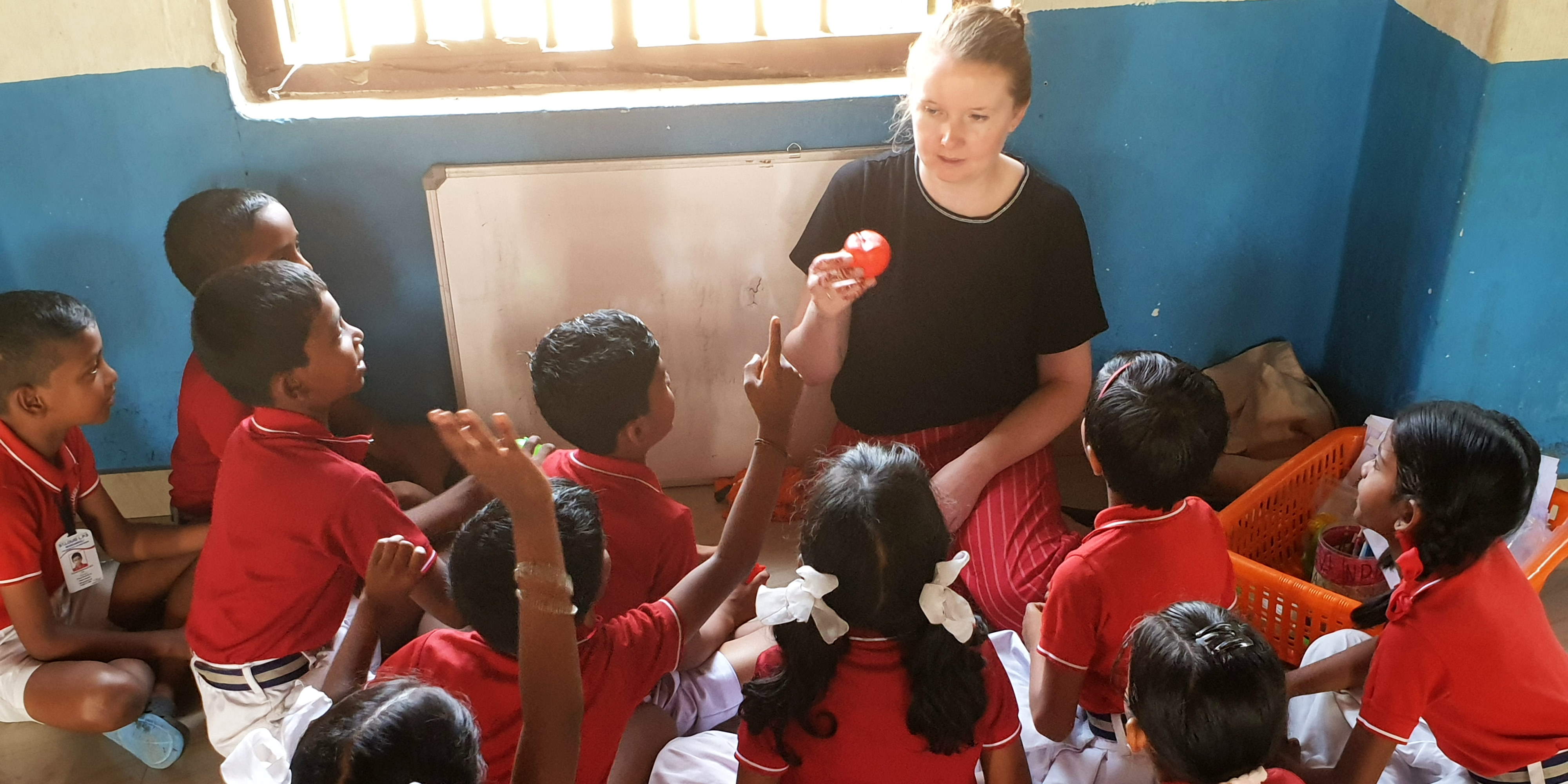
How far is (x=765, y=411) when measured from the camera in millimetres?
1729

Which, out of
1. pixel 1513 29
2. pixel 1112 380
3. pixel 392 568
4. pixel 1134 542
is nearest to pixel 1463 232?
pixel 1513 29

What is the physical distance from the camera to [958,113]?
1936mm

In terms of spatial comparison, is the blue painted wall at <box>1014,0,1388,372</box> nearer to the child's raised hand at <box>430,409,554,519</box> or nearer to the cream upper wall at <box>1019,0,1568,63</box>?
the cream upper wall at <box>1019,0,1568,63</box>

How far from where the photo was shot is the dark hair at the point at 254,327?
175 centimetres

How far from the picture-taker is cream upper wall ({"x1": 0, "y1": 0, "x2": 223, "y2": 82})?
2.13 m

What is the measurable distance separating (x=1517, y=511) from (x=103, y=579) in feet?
7.94

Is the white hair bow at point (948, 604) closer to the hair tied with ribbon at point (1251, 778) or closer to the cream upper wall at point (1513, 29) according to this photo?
the hair tied with ribbon at point (1251, 778)

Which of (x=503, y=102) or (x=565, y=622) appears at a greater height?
(x=503, y=102)

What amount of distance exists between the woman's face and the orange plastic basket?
2.49 ft

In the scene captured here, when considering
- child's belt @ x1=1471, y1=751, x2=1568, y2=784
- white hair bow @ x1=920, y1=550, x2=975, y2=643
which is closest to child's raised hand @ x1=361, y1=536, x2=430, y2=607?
white hair bow @ x1=920, y1=550, x2=975, y2=643

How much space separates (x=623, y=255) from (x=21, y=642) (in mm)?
1300

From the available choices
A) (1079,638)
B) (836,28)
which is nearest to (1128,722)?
(1079,638)

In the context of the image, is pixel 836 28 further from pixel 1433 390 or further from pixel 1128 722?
pixel 1128 722

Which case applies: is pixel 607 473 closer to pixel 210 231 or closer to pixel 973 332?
pixel 973 332
